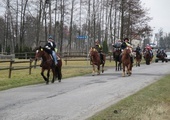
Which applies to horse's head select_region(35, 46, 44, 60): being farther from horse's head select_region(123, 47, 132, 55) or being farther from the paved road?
horse's head select_region(123, 47, 132, 55)

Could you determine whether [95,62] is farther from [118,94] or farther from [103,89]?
[118,94]

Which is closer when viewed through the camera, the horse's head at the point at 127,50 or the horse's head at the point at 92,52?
the horse's head at the point at 127,50

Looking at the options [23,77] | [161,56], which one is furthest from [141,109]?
[161,56]

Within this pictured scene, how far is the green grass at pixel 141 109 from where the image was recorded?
998cm

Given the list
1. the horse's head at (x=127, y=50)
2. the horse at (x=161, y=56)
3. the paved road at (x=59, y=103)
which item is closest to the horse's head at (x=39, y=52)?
the paved road at (x=59, y=103)

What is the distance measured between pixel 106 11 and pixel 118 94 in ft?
189

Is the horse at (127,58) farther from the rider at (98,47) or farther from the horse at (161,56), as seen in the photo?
the horse at (161,56)

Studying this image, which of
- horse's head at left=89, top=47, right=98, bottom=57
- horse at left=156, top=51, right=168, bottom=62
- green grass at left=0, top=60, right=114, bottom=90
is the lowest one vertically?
green grass at left=0, top=60, right=114, bottom=90

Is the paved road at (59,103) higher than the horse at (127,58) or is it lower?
lower

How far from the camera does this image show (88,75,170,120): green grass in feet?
32.7

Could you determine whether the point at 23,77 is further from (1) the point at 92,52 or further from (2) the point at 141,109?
(2) the point at 141,109

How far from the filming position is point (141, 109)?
11219mm

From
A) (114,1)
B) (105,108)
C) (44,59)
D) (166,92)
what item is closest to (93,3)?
(114,1)

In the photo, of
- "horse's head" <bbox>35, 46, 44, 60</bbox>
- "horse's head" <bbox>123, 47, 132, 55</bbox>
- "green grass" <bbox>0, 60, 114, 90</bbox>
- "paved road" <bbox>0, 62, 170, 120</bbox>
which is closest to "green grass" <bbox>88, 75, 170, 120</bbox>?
"paved road" <bbox>0, 62, 170, 120</bbox>
